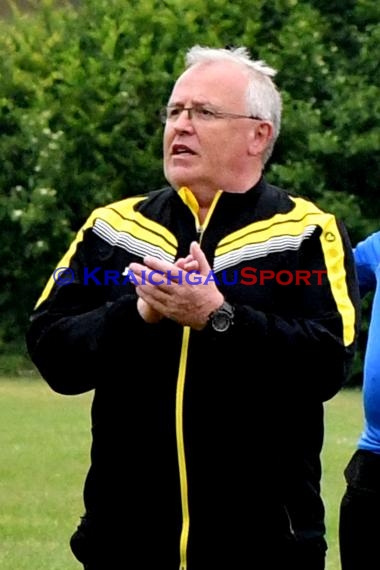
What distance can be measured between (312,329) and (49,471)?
7.97 m

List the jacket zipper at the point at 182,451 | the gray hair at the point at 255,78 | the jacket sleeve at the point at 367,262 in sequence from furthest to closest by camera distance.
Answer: the jacket sleeve at the point at 367,262, the gray hair at the point at 255,78, the jacket zipper at the point at 182,451

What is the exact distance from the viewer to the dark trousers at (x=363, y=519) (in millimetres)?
4664

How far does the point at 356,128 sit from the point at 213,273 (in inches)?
830

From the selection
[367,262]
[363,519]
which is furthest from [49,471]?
[363,519]

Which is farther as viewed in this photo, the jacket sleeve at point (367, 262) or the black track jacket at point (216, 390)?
the jacket sleeve at point (367, 262)

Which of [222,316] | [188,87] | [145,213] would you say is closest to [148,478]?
[222,316]

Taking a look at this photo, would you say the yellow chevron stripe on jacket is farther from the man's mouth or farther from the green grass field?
the green grass field

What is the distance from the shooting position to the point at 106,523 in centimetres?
362

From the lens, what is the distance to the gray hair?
380 centimetres

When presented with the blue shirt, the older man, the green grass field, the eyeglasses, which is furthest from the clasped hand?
the green grass field

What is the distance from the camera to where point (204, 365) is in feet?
11.6

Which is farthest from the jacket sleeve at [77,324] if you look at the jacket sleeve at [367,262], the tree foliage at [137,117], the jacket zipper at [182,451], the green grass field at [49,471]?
the tree foliage at [137,117]

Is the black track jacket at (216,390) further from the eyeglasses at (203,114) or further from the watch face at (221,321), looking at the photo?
the eyeglasses at (203,114)

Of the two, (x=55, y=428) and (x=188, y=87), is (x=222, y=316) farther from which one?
(x=55, y=428)
